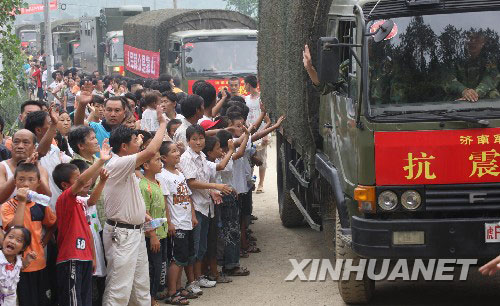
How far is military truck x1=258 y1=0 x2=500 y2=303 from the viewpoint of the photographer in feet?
23.4

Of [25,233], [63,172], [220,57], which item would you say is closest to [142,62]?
[220,57]

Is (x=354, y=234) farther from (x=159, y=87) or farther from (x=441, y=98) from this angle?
(x=159, y=87)

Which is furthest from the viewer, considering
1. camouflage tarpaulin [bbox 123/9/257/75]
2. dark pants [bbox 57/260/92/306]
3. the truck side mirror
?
camouflage tarpaulin [bbox 123/9/257/75]

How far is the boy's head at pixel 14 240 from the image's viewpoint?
632 centimetres

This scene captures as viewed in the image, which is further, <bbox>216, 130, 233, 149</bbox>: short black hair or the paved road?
<bbox>216, 130, 233, 149</bbox>: short black hair

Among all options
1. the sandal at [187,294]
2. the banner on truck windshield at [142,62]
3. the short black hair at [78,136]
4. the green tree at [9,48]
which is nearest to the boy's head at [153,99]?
the green tree at [9,48]

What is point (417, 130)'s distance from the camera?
7117mm

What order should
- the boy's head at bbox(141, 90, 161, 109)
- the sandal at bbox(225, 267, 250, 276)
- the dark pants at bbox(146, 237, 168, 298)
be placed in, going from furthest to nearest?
the boy's head at bbox(141, 90, 161, 109) → the sandal at bbox(225, 267, 250, 276) → the dark pants at bbox(146, 237, 168, 298)

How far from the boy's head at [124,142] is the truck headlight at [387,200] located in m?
1.86

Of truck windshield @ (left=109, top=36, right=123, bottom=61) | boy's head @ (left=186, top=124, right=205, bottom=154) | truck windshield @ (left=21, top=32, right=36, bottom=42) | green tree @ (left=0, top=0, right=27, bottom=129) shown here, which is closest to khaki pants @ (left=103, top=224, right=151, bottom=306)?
boy's head @ (left=186, top=124, right=205, bottom=154)

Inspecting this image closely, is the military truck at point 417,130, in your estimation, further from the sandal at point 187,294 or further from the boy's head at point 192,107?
the boy's head at point 192,107

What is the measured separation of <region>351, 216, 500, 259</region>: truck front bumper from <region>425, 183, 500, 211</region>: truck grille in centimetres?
10

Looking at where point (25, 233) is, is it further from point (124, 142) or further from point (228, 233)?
point (228, 233)

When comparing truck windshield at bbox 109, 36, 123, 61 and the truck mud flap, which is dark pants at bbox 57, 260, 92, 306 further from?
truck windshield at bbox 109, 36, 123, 61
